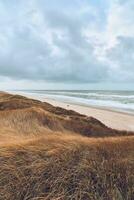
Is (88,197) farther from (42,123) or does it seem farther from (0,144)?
(42,123)

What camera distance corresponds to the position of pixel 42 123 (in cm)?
685

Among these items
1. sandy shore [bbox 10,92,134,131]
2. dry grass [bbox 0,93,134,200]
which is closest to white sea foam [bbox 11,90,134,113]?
sandy shore [bbox 10,92,134,131]

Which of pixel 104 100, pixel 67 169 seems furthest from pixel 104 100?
pixel 67 169

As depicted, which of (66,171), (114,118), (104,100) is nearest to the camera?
(66,171)

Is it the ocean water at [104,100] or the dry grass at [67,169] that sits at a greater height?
the dry grass at [67,169]

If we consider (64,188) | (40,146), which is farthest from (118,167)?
(40,146)

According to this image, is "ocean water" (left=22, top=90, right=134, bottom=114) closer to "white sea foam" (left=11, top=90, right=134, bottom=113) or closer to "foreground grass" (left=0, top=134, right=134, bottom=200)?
"white sea foam" (left=11, top=90, right=134, bottom=113)

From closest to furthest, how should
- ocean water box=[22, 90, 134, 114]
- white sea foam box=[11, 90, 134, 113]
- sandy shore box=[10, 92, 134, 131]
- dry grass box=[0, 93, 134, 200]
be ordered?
1. dry grass box=[0, 93, 134, 200]
2. sandy shore box=[10, 92, 134, 131]
3. ocean water box=[22, 90, 134, 114]
4. white sea foam box=[11, 90, 134, 113]

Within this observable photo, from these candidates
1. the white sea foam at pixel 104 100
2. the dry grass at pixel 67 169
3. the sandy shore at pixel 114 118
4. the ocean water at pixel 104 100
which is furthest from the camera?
the white sea foam at pixel 104 100

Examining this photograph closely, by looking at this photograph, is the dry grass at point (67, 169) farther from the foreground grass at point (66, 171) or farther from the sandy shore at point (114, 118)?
the sandy shore at point (114, 118)

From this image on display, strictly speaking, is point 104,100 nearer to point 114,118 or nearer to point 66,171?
point 114,118

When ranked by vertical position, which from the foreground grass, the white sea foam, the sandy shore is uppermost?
the foreground grass

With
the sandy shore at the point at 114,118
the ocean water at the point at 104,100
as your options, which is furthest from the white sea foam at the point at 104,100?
the sandy shore at the point at 114,118

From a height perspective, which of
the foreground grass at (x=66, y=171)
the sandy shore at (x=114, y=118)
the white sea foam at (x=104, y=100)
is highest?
the foreground grass at (x=66, y=171)
